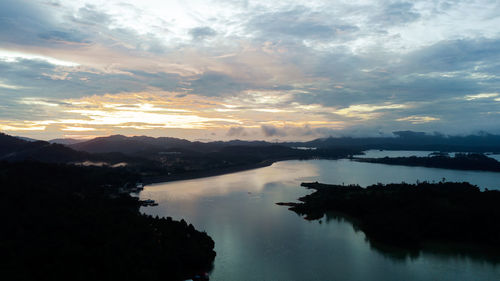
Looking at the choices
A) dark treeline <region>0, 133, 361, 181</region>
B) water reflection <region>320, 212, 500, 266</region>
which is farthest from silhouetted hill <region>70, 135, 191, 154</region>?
water reflection <region>320, 212, 500, 266</region>

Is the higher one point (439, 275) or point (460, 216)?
point (460, 216)

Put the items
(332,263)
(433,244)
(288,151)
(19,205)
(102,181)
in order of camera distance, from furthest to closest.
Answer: (288,151)
(102,181)
(433,244)
(19,205)
(332,263)

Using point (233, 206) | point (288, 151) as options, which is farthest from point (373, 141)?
point (233, 206)

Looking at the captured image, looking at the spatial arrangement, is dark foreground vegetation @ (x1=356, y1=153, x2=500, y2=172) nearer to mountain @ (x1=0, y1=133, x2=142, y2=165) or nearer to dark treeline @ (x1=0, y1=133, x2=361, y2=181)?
dark treeline @ (x1=0, y1=133, x2=361, y2=181)

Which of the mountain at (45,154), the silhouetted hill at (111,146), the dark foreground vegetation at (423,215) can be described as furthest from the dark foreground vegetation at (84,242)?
the silhouetted hill at (111,146)

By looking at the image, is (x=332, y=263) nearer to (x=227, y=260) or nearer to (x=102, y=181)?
(x=227, y=260)
